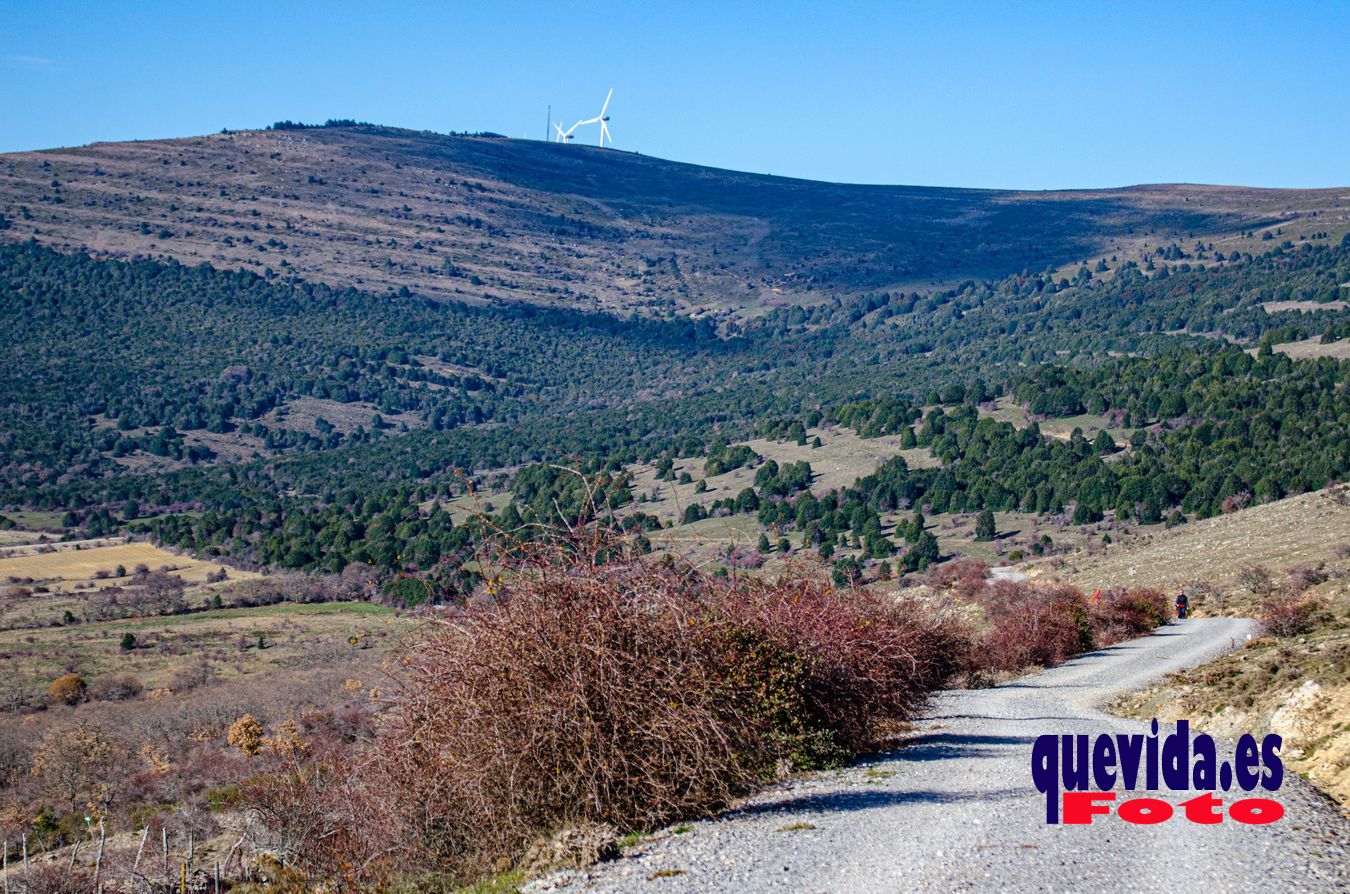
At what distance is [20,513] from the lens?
73188 mm

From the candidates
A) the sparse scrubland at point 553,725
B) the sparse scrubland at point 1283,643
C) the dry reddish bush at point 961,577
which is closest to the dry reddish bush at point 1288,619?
the sparse scrubland at point 1283,643

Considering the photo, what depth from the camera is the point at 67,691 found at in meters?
29.2

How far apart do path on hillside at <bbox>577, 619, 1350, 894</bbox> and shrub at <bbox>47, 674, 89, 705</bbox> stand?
79.6ft

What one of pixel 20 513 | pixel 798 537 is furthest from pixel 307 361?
pixel 798 537

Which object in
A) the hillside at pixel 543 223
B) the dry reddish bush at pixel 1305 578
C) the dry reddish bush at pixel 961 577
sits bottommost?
the dry reddish bush at pixel 961 577

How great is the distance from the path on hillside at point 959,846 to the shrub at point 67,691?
24.3m

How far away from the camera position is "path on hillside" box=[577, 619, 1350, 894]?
741 cm

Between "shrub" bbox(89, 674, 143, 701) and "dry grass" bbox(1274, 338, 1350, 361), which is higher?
"dry grass" bbox(1274, 338, 1350, 361)

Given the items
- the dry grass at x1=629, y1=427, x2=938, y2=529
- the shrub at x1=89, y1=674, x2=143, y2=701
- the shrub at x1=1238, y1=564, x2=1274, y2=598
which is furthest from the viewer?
the dry grass at x1=629, y1=427, x2=938, y2=529

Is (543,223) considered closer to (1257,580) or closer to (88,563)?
(88,563)

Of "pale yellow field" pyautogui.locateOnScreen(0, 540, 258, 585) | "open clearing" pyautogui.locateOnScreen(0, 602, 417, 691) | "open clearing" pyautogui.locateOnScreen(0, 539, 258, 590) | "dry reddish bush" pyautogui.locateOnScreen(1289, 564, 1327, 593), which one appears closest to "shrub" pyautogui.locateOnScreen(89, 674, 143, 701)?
"open clearing" pyautogui.locateOnScreen(0, 602, 417, 691)

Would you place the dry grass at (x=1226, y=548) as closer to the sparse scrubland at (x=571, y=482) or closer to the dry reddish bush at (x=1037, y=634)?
the sparse scrubland at (x=571, y=482)

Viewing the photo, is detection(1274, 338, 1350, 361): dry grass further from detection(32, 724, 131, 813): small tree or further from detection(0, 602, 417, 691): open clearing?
detection(32, 724, 131, 813): small tree

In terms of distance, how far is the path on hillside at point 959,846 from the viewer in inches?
292
